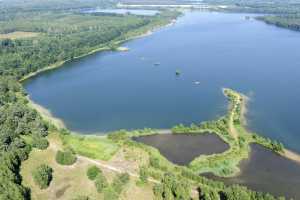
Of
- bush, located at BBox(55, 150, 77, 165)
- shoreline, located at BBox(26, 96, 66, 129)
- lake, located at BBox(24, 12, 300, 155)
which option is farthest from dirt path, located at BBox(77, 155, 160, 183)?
shoreline, located at BBox(26, 96, 66, 129)

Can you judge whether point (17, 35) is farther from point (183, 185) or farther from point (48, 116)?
point (183, 185)

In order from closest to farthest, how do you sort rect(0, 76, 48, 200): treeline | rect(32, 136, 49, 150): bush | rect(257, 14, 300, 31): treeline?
1. rect(0, 76, 48, 200): treeline
2. rect(32, 136, 49, 150): bush
3. rect(257, 14, 300, 31): treeline

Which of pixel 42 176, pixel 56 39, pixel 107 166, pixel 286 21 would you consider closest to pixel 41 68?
pixel 56 39

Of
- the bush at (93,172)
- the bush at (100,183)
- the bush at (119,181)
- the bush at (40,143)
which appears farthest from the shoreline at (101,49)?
the bush at (119,181)

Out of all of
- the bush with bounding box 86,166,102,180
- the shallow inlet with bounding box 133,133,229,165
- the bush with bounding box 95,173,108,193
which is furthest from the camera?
the shallow inlet with bounding box 133,133,229,165

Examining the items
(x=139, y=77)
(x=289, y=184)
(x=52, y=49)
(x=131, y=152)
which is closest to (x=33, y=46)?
(x=52, y=49)

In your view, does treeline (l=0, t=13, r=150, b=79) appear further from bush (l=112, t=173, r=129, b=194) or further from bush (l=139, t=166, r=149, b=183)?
bush (l=139, t=166, r=149, b=183)
